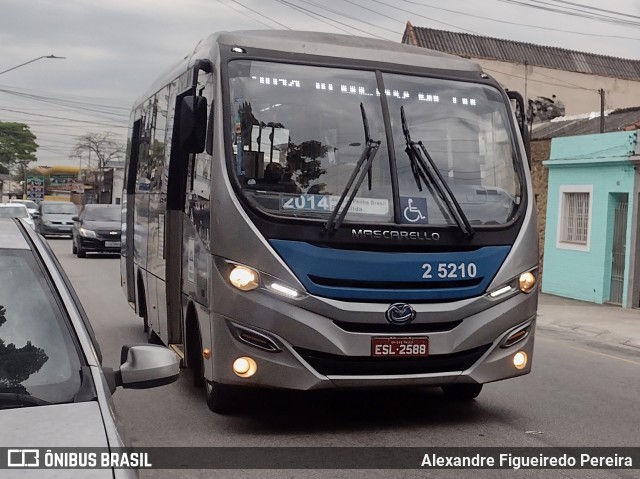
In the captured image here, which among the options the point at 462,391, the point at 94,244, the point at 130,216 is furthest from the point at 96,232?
the point at 462,391

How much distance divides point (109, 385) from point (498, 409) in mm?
4709

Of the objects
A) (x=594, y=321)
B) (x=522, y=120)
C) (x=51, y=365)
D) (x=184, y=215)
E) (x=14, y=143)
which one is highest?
(x=14, y=143)

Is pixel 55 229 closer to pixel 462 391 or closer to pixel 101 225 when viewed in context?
pixel 101 225

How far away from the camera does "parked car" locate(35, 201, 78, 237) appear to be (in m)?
37.6

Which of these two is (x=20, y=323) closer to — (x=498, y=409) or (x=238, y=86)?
(x=238, y=86)

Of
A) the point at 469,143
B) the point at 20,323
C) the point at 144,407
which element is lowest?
the point at 144,407

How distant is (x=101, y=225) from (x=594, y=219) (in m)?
14.6

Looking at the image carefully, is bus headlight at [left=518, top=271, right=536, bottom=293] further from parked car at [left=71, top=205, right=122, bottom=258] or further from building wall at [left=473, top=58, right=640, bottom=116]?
building wall at [left=473, top=58, right=640, bottom=116]

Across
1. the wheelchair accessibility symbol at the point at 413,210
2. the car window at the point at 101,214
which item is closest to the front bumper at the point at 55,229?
the car window at the point at 101,214

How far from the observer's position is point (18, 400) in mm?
3406

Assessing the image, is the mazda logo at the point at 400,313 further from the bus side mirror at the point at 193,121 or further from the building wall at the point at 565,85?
the building wall at the point at 565,85

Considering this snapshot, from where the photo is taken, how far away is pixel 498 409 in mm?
7754

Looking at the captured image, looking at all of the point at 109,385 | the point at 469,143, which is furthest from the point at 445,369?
the point at 109,385

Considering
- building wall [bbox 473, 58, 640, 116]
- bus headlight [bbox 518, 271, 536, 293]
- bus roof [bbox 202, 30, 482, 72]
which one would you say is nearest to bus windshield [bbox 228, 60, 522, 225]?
bus roof [bbox 202, 30, 482, 72]
